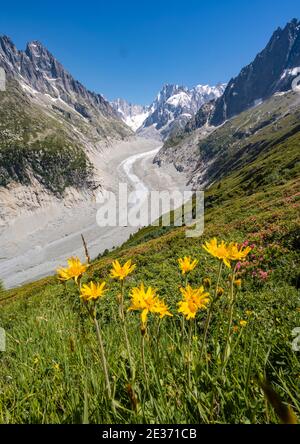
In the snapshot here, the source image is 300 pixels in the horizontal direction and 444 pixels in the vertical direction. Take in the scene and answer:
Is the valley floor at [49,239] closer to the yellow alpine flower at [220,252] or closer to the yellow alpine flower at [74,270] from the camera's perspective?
the yellow alpine flower at [74,270]

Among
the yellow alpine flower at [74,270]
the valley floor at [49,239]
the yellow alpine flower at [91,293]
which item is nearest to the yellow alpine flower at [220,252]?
the yellow alpine flower at [91,293]

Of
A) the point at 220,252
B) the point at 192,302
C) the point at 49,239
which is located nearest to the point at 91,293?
the point at 192,302

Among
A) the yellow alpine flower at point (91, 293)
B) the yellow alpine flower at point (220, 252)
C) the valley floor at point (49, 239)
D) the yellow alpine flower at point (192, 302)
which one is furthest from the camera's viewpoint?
the valley floor at point (49, 239)

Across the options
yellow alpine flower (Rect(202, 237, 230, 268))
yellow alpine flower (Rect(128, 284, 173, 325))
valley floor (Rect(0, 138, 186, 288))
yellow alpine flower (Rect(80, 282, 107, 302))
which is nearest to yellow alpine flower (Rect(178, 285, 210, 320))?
yellow alpine flower (Rect(128, 284, 173, 325))

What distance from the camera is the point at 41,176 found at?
560 ft

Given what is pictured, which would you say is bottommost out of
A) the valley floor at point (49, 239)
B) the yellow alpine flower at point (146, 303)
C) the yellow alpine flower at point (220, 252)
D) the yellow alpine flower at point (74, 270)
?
the yellow alpine flower at point (146, 303)

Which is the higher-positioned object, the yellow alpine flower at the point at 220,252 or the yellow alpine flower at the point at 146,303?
the yellow alpine flower at the point at 220,252

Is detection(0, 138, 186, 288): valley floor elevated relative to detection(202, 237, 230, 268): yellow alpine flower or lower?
elevated

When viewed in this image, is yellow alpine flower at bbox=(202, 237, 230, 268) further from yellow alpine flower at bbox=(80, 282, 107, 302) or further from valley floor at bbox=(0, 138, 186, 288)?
valley floor at bbox=(0, 138, 186, 288)

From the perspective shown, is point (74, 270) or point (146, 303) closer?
point (146, 303)

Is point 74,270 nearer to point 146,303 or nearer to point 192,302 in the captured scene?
point 146,303

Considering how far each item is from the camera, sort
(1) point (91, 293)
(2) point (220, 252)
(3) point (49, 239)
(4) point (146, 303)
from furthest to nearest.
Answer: (3) point (49, 239) < (2) point (220, 252) < (4) point (146, 303) < (1) point (91, 293)

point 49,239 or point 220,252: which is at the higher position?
point 49,239

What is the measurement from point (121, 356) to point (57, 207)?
170 m
